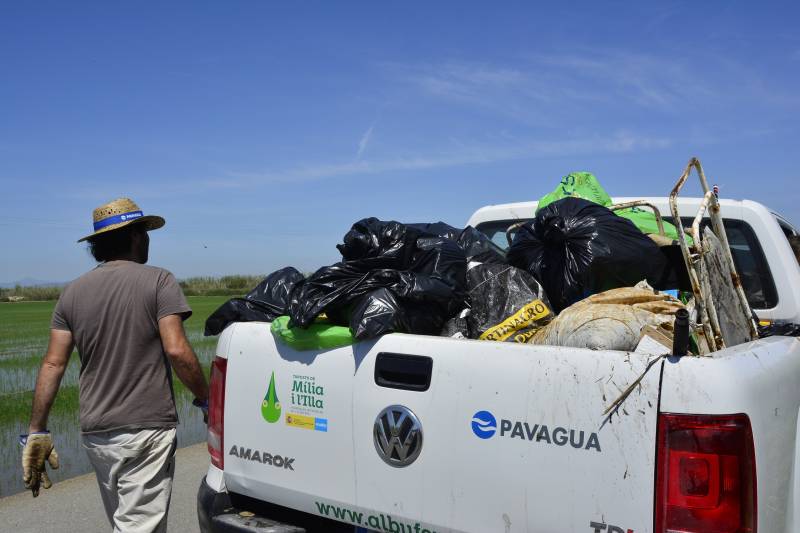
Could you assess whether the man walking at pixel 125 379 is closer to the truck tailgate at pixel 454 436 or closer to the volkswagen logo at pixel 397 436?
the truck tailgate at pixel 454 436

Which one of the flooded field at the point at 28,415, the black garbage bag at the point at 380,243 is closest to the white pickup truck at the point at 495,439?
the black garbage bag at the point at 380,243

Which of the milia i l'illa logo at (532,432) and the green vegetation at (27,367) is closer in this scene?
the milia i l'illa logo at (532,432)

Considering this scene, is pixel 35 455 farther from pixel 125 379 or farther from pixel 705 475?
pixel 705 475

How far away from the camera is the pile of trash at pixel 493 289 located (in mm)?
2697

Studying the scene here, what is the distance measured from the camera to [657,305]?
276cm

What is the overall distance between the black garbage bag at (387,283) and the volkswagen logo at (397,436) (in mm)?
315

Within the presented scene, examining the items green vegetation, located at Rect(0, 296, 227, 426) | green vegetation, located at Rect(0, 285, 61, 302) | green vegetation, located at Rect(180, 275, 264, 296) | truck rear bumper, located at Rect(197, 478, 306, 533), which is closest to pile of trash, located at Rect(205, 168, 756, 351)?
truck rear bumper, located at Rect(197, 478, 306, 533)

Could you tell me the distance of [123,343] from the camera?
11.3ft

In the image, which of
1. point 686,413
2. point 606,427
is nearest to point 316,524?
point 606,427

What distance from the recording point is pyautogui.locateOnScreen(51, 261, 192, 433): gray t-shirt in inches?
134

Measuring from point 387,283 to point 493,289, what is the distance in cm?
54

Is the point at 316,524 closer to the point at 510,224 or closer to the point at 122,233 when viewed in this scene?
the point at 122,233

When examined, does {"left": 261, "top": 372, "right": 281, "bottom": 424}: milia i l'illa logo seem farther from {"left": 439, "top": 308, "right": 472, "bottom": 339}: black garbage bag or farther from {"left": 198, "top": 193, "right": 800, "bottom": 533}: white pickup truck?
{"left": 439, "top": 308, "right": 472, "bottom": 339}: black garbage bag

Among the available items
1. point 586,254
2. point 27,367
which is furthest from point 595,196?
point 27,367
